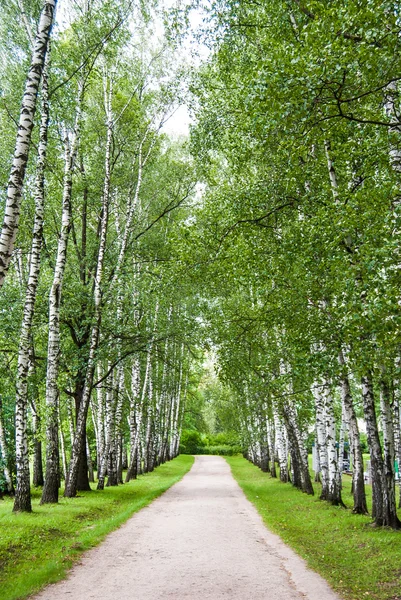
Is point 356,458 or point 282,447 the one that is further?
point 282,447

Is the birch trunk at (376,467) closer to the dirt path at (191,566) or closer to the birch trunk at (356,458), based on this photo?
the birch trunk at (356,458)

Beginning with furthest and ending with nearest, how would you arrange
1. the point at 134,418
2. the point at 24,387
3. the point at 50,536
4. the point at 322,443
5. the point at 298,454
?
the point at 134,418 → the point at 298,454 → the point at 322,443 → the point at 24,387 → the point at 50,536

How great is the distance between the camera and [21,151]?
24.2 ft

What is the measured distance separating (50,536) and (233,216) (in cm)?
781

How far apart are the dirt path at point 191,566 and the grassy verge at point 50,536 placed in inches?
11.4

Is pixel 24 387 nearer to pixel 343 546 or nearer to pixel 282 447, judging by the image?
pixel 343 546

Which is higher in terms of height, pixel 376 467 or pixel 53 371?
pixel 53 371

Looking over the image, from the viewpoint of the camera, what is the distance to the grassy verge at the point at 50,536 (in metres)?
6.97

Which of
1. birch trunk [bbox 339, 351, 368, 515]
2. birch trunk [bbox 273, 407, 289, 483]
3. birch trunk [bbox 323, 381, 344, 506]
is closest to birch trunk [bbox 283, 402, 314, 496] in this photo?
birch trunk [bbox 273, 407, 289, 483]

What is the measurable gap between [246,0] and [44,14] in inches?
197

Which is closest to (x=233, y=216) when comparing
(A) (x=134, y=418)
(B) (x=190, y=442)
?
(A) (x=134, y=418)

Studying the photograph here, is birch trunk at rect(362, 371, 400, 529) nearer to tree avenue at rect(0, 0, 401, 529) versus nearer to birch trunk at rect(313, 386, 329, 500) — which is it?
tree avenue at rect(0, 0, 401, 529)

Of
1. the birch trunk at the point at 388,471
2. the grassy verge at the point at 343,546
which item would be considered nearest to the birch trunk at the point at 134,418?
the grassy verge at the point at 343,546

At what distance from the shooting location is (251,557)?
8.50 m
